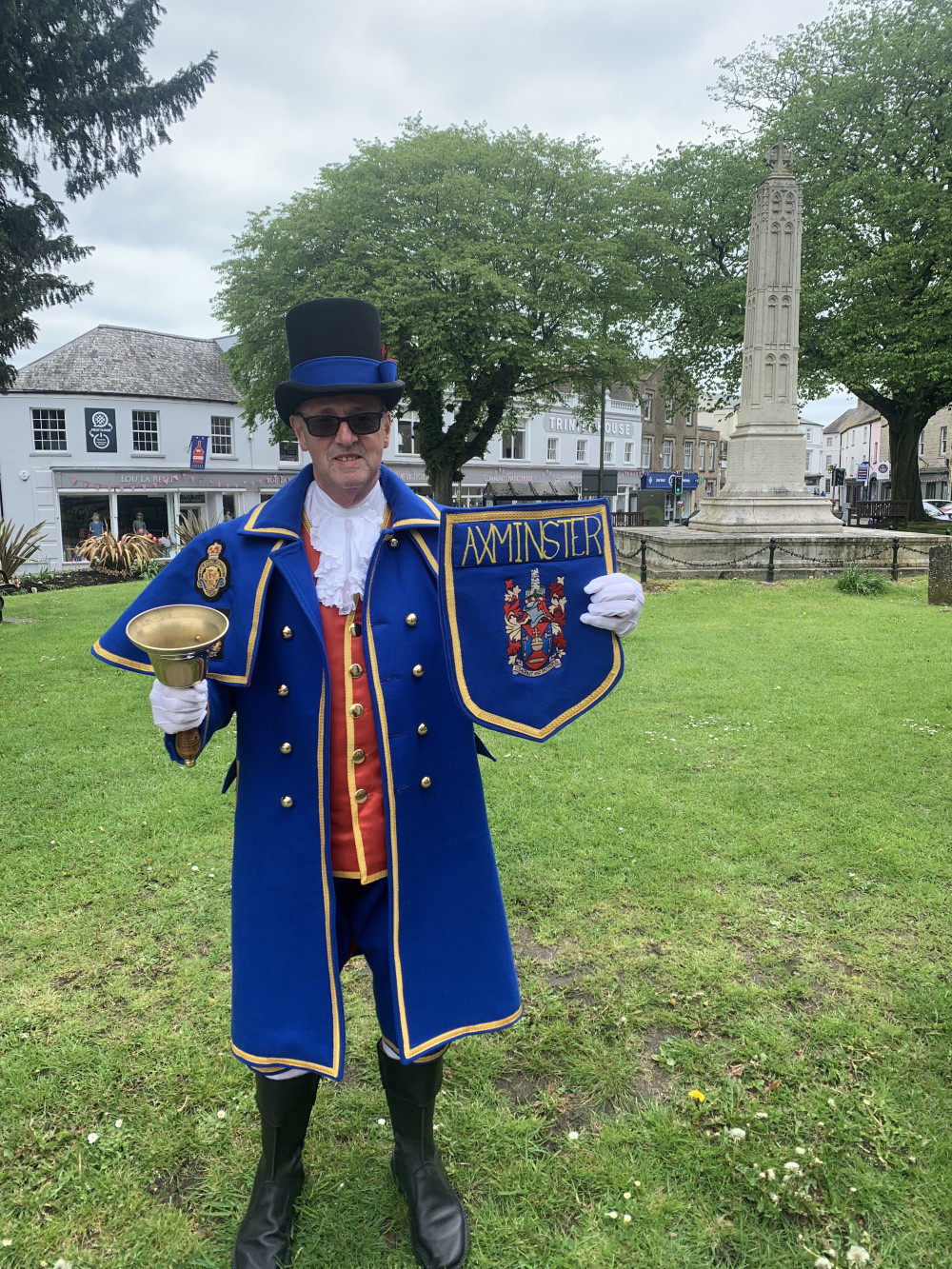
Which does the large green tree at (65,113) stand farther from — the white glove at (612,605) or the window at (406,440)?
the window at (406,440)

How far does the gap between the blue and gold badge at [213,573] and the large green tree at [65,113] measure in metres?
12.0

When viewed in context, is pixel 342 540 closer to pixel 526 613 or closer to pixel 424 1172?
pixel 526 613

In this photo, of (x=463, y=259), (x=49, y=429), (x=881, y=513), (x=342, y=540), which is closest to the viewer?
(x=342, y=540)

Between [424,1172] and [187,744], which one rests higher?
[187,744]

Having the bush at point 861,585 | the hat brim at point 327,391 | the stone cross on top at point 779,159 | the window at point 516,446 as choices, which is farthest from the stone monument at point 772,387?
the window at point 516,446

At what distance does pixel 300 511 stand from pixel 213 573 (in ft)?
1.00

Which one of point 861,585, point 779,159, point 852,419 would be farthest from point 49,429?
point 852,419

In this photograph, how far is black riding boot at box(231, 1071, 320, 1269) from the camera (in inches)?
89.1

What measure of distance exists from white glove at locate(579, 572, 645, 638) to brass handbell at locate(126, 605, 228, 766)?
0.97m

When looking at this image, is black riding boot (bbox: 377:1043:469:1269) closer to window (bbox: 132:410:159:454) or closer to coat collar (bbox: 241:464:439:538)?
coat collar (bbox: 241:464:439:538)

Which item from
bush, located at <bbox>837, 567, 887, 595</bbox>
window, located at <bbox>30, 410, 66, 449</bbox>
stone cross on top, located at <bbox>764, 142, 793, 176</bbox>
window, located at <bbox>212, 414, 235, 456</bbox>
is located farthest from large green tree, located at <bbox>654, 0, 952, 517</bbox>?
window, located at <bbox>30, 410, 66, 449</bbox>

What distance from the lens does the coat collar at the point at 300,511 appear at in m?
2.24

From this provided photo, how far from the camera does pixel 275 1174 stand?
Answer: 2.37 m

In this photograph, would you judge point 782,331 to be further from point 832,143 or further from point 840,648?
point 832,143
